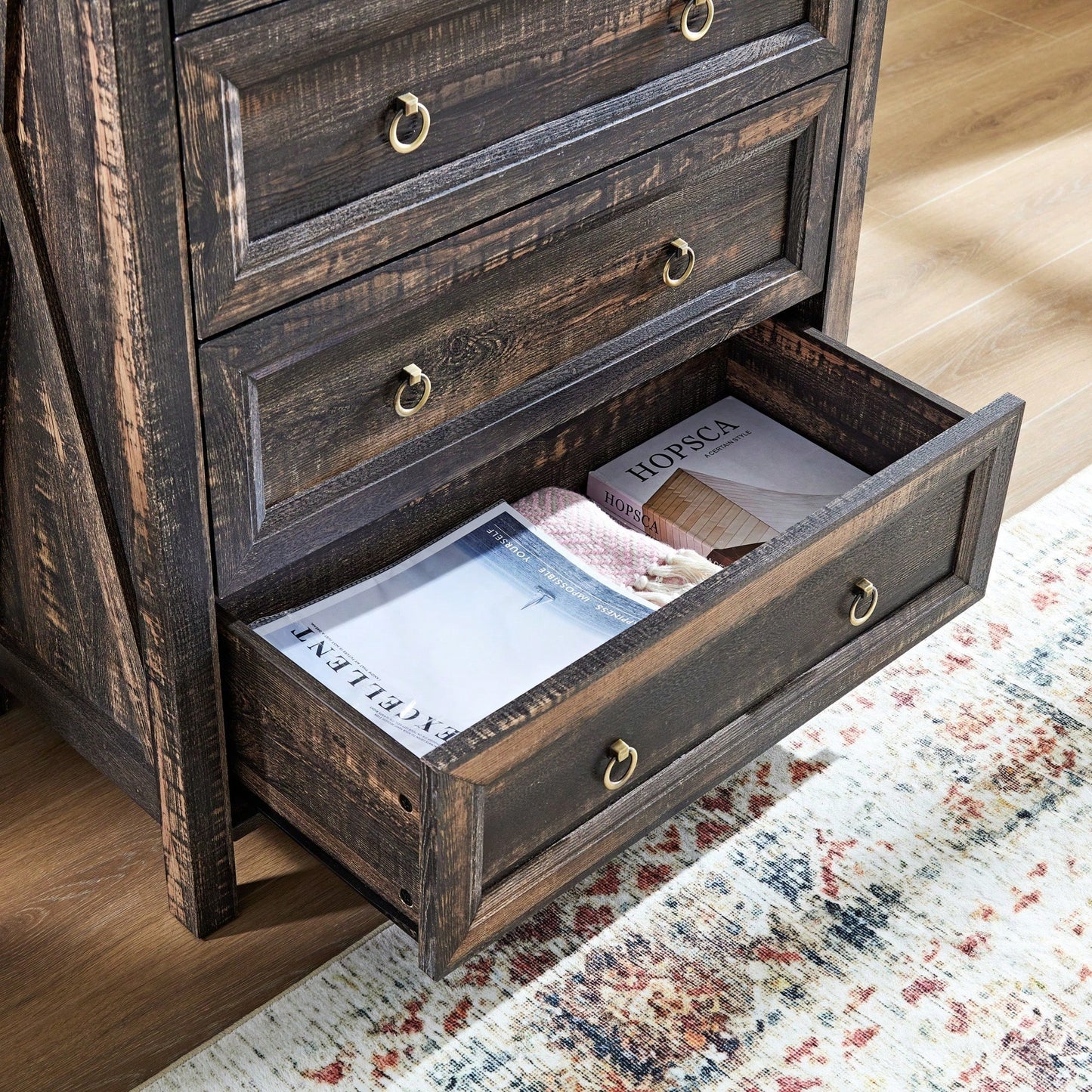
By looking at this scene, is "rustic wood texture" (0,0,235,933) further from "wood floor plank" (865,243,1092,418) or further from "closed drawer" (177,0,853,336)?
"wood floor plank" (865,243,1092,418)

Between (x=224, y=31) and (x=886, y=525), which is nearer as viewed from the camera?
(x=224, y=31)

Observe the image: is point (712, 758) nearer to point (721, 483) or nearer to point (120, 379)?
point (721, 483)

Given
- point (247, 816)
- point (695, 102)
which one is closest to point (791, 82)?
point (695, 102)

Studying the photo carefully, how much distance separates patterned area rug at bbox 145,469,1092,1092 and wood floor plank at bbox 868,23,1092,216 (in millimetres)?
1039

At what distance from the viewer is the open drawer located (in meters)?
1.06

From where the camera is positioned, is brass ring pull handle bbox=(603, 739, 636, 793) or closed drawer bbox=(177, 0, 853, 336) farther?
brass ring pull handle bbox=(603, 739, 636, 793)

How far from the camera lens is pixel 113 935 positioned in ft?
4.26

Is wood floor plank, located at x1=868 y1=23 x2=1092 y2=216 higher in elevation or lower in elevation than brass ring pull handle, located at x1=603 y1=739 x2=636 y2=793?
lower

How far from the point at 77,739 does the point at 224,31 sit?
0.68 meters

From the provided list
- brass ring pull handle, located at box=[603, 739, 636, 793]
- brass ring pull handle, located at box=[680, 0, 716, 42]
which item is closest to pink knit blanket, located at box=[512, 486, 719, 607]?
brass ring pull handle, located at box=[603, 739, 636, 793]

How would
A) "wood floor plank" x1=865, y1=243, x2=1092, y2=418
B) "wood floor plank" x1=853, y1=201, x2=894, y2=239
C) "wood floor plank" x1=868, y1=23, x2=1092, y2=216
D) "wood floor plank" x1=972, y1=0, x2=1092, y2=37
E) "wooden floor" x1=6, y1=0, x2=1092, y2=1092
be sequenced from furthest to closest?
1. "wood floor plank" x1=972, y1=0, x2=1092, y2=37
2. "wood floor plank" x1=868, y1=23, x2=1092, y2=216
3. "wood floor plank" x1=853, y1=201, x2=894, y2=239
4. "wood floor plank" x1=865, y1=243, x2=1092, y2=418
5. "wooden floor" x1=6, y1=0, x2=1092, y2=1092

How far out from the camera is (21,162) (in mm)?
1000

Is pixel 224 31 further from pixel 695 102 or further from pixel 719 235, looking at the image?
pixel 719 235

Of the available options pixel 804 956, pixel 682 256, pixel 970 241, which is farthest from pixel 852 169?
pixel 970 241
